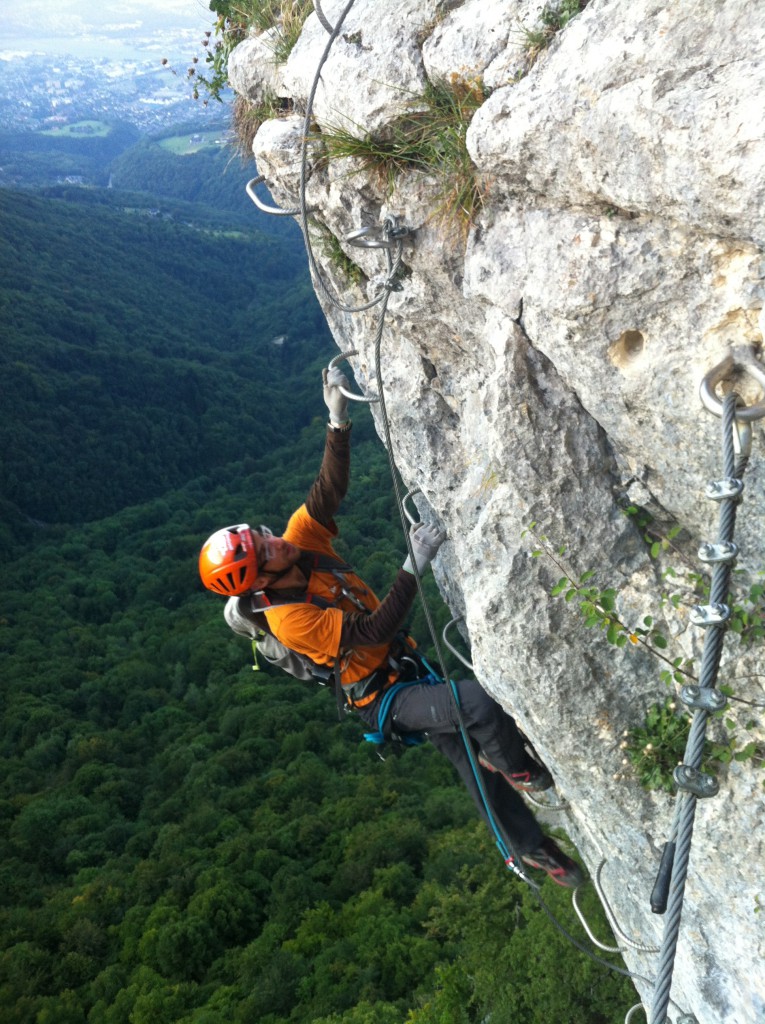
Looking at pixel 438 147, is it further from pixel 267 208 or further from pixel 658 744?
pixel 658 744

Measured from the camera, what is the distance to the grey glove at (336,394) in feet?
17.4

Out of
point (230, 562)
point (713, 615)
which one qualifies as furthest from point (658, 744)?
point (230, 562)

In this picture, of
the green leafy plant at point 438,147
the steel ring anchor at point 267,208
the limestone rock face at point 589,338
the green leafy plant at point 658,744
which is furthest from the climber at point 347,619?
the green leafy plant at point 438,147

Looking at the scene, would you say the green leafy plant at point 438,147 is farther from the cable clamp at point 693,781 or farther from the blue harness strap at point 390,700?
the blue harness strap at point 390,700

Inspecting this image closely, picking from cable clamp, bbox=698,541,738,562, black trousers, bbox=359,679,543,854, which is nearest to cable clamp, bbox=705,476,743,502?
cable clamp, bbox=698,541,738,562

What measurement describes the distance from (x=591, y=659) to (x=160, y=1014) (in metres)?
24.3

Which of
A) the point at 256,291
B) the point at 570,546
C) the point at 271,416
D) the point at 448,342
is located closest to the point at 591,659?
Answer: the point at 570,546

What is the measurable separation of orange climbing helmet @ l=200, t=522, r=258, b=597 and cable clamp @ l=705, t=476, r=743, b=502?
317 cm

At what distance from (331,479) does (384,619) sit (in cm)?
108

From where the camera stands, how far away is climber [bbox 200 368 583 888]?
5148 mm

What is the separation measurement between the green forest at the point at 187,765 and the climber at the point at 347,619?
12.1 meters

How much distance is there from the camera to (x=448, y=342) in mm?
4762

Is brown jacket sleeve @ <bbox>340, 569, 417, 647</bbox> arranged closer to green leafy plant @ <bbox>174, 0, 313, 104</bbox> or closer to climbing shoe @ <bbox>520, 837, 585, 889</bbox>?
climbing shoe @ <bbox>520, 837, 585, 889</bbox>

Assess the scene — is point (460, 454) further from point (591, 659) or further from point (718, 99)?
point (718, 99)
